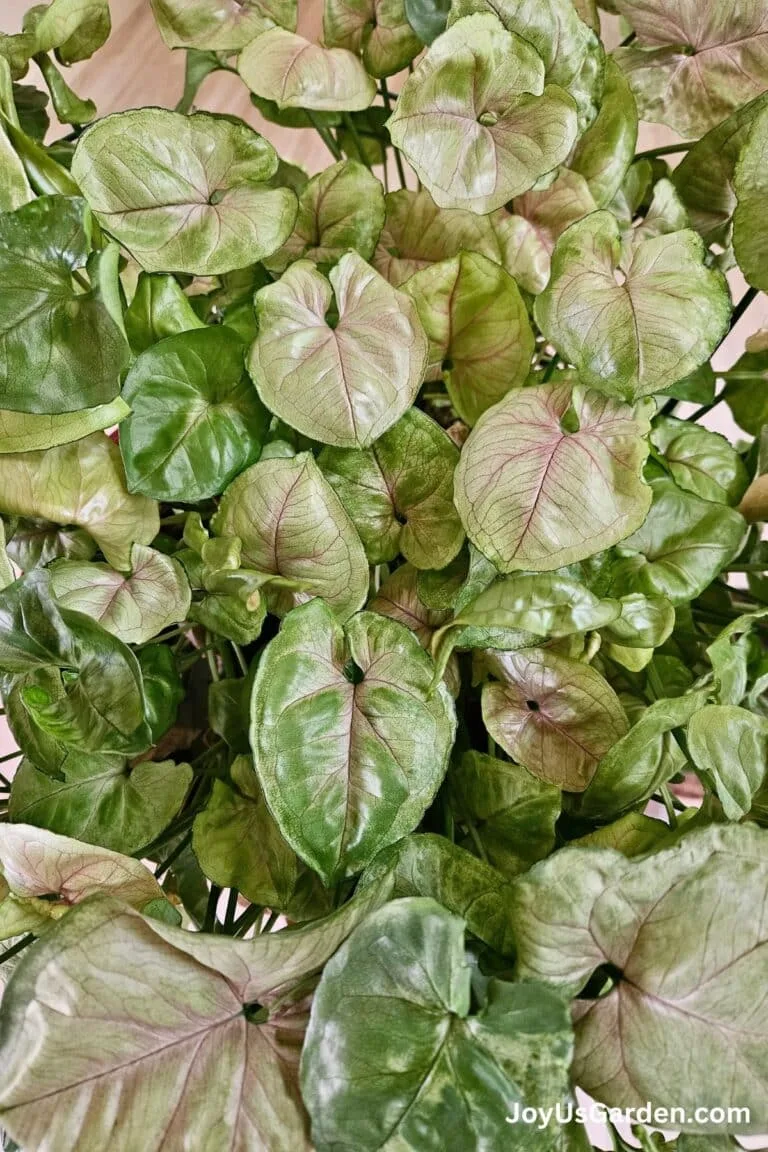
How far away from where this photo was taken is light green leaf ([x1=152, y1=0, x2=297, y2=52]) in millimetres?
463

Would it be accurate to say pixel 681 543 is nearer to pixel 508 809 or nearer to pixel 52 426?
pixel 508 809

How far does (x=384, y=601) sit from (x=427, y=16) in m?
0.28

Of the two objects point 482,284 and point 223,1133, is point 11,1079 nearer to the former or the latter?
point 223,1133

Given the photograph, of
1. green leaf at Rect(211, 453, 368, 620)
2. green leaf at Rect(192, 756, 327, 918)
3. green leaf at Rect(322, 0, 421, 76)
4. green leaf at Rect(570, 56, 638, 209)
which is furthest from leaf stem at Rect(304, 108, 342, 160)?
green leaf at Rect(192, 756, 327, 918)

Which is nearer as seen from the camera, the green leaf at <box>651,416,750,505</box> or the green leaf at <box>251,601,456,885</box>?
A: the green leaf at <box>251,601,456,885</box>

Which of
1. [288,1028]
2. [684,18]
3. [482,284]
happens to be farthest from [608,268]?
[288,1028]

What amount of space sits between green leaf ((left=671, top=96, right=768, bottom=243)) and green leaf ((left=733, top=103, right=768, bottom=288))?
0.09 ft

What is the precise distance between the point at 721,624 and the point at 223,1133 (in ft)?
1.20

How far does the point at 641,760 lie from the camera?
36cm

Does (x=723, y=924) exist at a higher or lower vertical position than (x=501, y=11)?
lower

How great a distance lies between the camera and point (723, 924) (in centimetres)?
29

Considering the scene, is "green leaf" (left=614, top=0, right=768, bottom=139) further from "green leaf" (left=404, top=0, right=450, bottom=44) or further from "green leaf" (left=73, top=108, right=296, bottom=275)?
"green leaf" (left=73, top=108, right=296, bottom=275)

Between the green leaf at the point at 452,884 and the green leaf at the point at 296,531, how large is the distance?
0.11 meters

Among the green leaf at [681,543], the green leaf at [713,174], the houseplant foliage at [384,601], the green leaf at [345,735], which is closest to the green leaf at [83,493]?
the houseplant foliage at [384,601]
